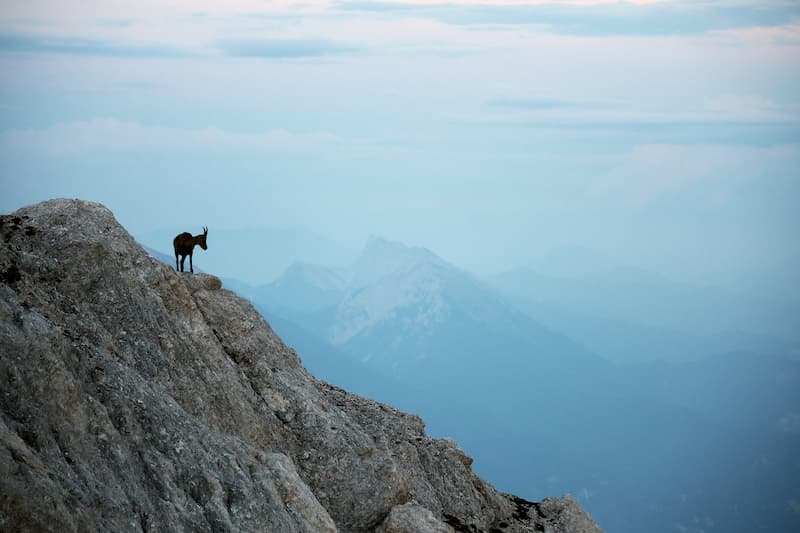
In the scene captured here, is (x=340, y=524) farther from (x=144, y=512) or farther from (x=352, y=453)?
(x=144, y=512)

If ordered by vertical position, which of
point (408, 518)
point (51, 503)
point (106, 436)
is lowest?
point (51, 503)

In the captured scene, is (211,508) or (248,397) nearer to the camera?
(211,508)

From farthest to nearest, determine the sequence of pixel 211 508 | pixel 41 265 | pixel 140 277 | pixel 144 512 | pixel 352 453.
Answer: pixel 352 453
pixel 140 277
pixel 41 265
pixel 211 508
pixel 144 512

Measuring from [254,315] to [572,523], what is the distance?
28.1 m

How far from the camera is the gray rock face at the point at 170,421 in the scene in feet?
93.8

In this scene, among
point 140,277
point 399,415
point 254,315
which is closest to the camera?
point 140,277

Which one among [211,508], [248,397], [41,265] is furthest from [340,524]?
[41,265]

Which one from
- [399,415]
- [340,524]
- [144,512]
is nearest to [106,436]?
[144,512]

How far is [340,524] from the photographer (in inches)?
1725

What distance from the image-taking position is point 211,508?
32.9 metres

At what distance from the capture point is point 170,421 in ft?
114

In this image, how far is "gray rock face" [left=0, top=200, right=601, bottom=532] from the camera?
28594 millimetres

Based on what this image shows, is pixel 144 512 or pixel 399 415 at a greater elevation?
pixel 399 415

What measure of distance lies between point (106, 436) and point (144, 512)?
3.39 m
